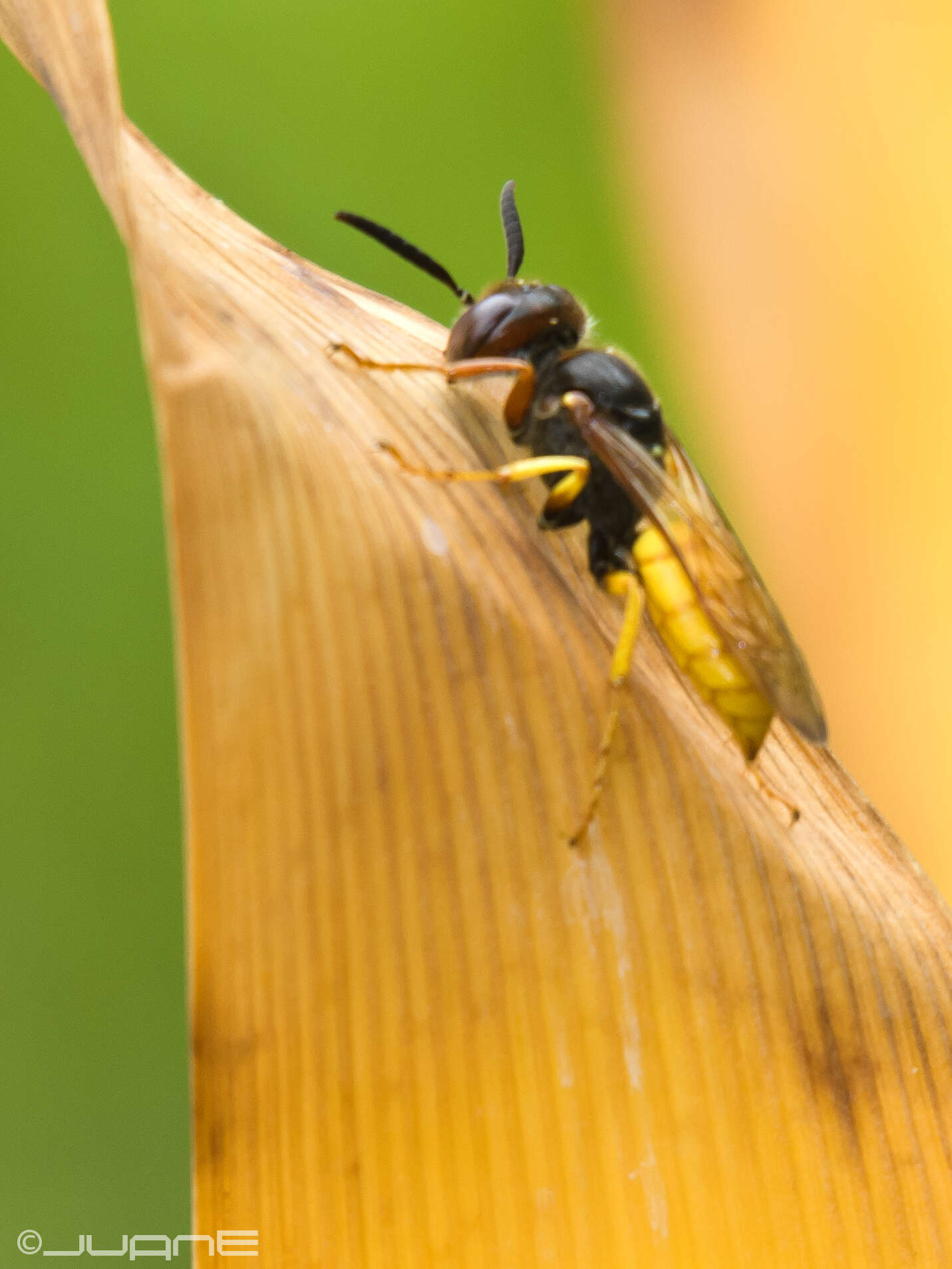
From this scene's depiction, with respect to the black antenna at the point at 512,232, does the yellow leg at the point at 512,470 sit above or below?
below

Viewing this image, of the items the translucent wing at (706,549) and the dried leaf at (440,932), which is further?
the translucent wing at (706,549)

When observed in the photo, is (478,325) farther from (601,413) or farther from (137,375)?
(137,375)

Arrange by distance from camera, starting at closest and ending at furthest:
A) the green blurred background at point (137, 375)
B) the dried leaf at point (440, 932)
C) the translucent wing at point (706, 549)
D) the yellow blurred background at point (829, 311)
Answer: the dried leaf at point (440, 932) < the translucent wing at point (706, 549) < the green blurred background at point (137, 375) < the yellow blurred background at point (829, 311)

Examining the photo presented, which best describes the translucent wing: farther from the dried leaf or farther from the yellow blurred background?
the yellow blurred background

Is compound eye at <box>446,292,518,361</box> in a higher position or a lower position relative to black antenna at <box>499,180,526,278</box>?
lower

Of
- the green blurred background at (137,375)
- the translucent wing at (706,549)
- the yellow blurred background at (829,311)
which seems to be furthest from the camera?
the yellow blurred background at (829,311)

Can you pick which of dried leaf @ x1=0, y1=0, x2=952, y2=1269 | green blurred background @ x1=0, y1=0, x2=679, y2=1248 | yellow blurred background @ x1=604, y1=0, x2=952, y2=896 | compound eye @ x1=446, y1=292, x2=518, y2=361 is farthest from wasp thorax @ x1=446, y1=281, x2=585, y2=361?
yellow blurred background @ x1=604, y1=0, x2=952, y2=896

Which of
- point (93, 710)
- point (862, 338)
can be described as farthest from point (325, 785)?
point (862, 338)

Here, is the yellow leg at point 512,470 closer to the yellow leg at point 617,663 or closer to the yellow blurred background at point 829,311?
the yellow leg at point 617,663

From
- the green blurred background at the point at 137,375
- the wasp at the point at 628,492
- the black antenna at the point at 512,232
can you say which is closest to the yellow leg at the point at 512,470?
the wasp at the point at 628,492
